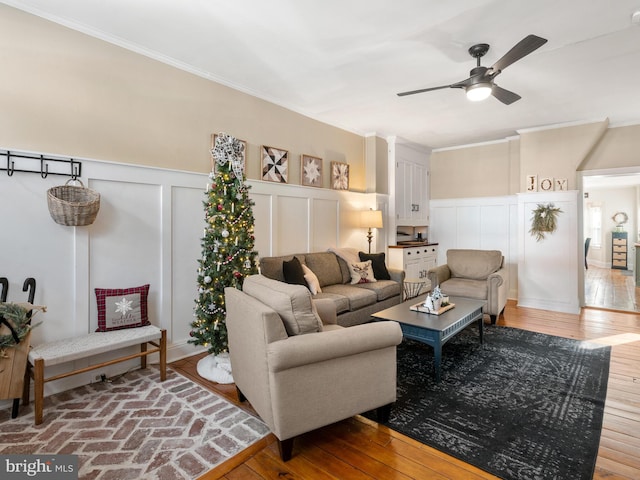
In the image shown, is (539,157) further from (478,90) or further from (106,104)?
(106,104)

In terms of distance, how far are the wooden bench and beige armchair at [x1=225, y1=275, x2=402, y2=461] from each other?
41.4 inches

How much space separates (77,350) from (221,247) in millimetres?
1319

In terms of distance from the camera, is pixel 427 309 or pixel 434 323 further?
pixel 427 309

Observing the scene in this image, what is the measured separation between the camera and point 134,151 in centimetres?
313

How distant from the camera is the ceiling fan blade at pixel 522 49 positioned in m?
2.27

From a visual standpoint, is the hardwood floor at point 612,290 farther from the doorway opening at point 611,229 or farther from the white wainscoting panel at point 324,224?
the white wainscoting panel at point 324,224

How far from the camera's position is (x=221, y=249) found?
122 inches

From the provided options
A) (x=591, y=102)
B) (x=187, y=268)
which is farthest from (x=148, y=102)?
(x=591, y=102)

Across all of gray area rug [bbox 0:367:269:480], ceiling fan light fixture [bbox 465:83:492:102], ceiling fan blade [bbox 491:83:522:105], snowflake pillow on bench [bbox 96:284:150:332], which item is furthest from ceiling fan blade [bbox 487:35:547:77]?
snowflake pillow on bench [bbox 96:284:150:332]

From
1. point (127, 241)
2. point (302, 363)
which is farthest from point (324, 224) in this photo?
point (302, 363)

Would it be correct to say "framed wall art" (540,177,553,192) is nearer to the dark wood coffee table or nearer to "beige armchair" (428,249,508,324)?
"beige armchair" (428,249,508,324)

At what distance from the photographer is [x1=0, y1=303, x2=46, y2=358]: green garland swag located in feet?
7.28

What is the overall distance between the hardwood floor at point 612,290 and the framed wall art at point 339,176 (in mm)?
4707

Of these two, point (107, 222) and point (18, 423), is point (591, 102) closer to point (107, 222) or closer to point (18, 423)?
point (107, 222)
